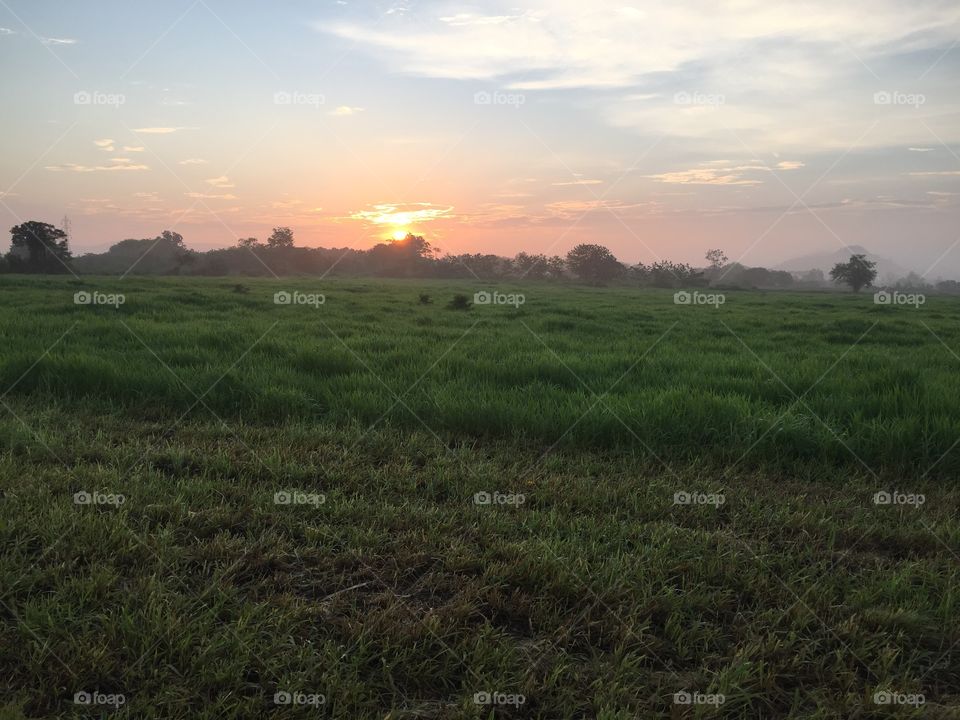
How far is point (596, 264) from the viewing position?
205ft

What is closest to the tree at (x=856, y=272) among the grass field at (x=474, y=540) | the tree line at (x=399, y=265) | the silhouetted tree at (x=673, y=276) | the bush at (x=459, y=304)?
the tree line at (x=399, y=265)

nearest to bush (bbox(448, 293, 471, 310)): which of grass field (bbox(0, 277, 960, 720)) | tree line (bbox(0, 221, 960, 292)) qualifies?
grass field (bbox(0, 277, 960, 720))

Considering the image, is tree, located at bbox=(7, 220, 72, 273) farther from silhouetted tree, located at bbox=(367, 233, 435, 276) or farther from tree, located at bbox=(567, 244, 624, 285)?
tree, located at bbox=(567, 244, 624, 285)

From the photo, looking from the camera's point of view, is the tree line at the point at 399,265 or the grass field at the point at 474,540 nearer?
the grass field at the point at 474,540

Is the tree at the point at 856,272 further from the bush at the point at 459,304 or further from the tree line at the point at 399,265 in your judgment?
the bush at the point at 459,304

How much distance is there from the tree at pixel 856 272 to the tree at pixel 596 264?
2978 centimetres

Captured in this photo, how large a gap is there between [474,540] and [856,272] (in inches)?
3196

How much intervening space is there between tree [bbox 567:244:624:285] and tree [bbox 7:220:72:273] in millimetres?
45659

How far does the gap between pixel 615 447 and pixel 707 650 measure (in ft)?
8.38

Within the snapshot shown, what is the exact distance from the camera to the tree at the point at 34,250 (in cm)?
4141

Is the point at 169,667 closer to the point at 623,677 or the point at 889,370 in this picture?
the point at 623,677

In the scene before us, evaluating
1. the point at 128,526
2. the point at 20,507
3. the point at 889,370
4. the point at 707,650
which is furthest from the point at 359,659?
the point at 889,370

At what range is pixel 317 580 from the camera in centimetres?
304

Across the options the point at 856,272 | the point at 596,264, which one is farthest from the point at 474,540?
the point at 856,272
